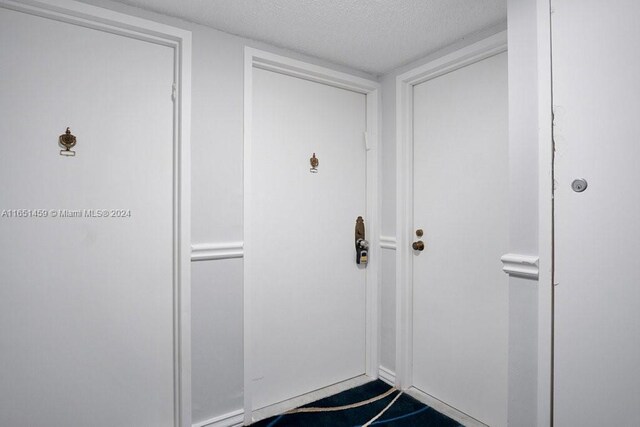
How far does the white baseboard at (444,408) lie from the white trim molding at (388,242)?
3.12 feet

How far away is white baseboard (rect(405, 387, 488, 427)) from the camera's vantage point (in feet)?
6.39

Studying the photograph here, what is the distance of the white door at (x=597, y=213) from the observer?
1.06 metres

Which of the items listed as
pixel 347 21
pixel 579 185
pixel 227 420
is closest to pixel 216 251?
pixel 227 420

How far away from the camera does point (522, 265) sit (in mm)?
1333

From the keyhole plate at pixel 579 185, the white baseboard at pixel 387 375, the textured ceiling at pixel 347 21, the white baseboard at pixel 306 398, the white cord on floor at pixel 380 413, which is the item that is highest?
the textured ceiling at pixel 347 21

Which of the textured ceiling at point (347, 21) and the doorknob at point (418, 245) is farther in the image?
the doorknob at point (418, 245)

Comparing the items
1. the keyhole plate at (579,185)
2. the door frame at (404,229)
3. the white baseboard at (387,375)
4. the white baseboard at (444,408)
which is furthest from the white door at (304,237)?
the keyhole plate at (579,185)

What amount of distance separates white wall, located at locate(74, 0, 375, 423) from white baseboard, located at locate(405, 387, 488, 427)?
1.14 metres

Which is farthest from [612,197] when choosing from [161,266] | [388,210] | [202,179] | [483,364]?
[161,266]

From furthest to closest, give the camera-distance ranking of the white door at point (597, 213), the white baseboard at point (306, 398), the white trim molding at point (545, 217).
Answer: the white baseboard at point (306, 398), the white trim molding at point (545, 217), the white door at point (597, 213)

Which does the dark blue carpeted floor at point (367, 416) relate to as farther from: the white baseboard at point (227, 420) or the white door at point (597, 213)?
the white door at point (597, 213)

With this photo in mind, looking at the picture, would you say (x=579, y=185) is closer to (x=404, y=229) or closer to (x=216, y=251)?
(x=404, y=229)

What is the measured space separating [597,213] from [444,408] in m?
1.54

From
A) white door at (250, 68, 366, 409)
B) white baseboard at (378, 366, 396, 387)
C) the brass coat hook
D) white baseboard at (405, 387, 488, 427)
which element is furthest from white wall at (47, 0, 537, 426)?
white baseboard at (405, 387, 488, 427)
